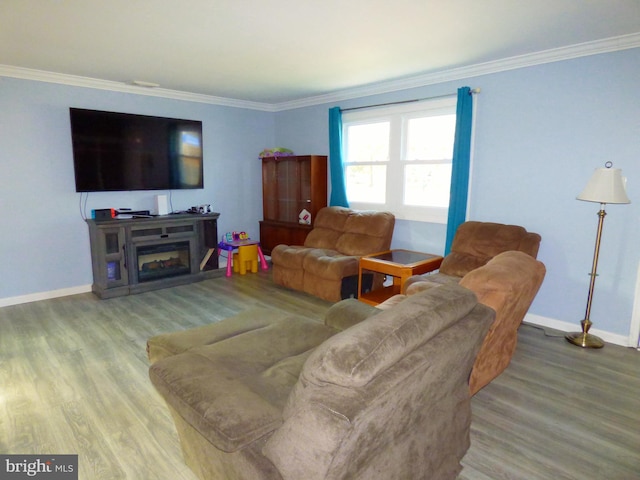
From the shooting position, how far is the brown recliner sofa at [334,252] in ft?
13.6

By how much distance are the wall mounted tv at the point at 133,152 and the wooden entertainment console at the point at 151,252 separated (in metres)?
0.51

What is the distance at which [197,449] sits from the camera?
1.57m

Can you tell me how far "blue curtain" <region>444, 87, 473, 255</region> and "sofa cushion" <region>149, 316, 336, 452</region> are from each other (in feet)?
7.77

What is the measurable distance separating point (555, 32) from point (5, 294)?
18.5ft

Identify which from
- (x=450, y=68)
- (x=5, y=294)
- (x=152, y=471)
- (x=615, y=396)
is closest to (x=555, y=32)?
(x=450, y=68)

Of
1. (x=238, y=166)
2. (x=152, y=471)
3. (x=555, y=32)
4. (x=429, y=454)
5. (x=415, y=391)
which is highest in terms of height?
(x=555, y=32)

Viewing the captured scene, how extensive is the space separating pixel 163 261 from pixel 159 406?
275cm

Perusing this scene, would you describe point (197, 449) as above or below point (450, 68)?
below

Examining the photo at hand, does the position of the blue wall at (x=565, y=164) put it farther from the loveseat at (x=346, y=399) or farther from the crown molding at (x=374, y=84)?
the loveseat at (x=346, y=399)

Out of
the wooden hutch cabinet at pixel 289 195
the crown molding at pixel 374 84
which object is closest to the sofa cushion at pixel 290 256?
the wooden hutch cabinet at pixel 289 195

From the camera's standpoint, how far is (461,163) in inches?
157

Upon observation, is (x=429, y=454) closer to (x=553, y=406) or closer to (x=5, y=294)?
(x=553, y=406)

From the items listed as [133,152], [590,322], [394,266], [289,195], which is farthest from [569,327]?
[133,152]

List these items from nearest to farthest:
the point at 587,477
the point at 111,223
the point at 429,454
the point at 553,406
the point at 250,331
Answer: the point at 429,454
the point at 587,477
the point at 250,331
the point at 553,406
the point at 111,223
